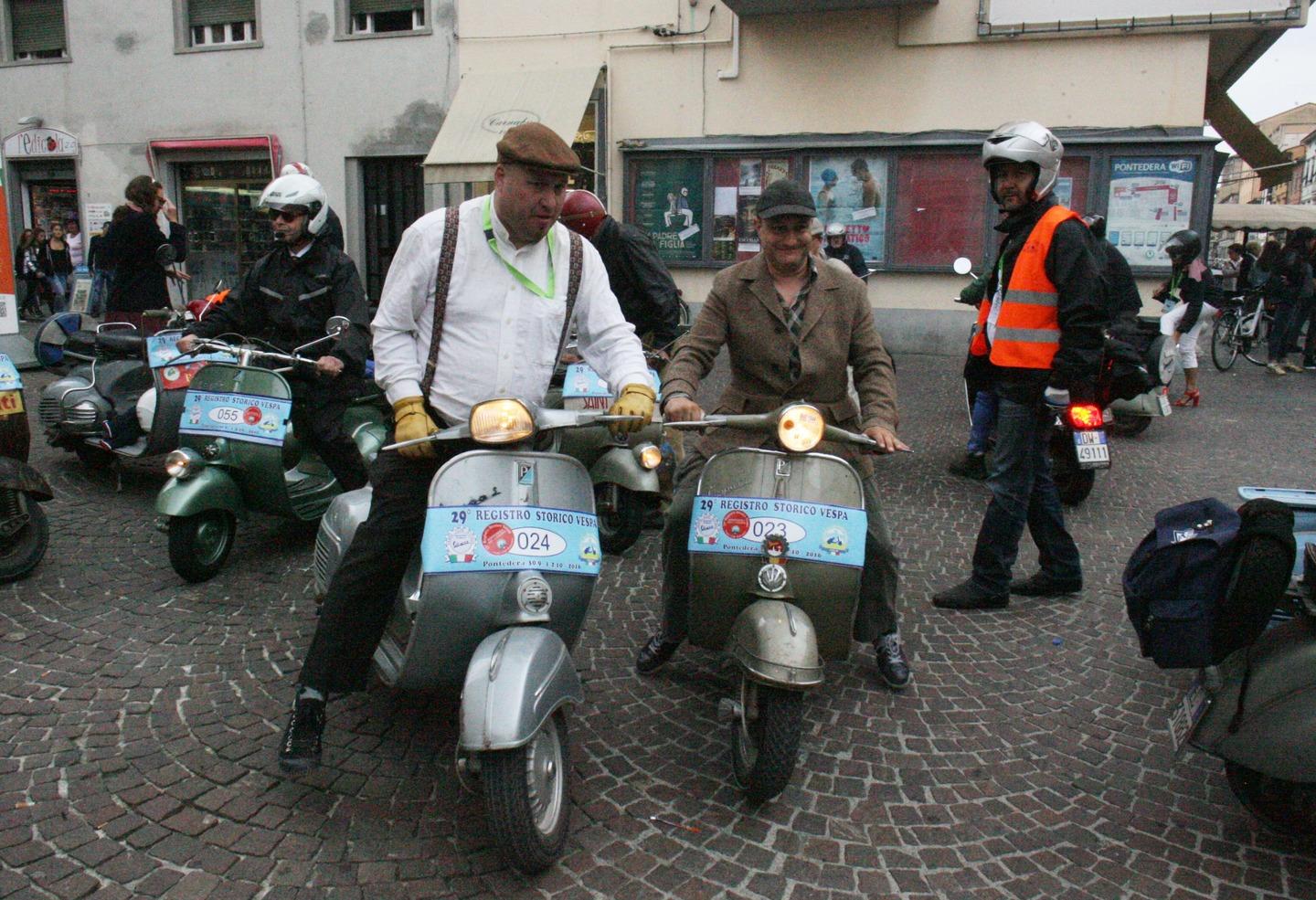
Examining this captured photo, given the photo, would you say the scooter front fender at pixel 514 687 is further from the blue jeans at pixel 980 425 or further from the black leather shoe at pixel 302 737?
the blue jeans at pixel 980 425

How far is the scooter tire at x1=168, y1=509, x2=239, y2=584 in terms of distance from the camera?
4.54 metres

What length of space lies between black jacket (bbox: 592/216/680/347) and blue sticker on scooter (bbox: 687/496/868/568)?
8.53 feet

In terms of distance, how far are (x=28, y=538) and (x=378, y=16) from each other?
550 inches

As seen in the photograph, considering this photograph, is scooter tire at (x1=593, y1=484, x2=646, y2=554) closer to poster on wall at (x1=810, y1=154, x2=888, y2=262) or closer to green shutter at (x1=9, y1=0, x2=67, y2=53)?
poster on wall at (x1=810, y1=154, x2=888, y2=262)

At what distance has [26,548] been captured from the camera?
4.59 metres

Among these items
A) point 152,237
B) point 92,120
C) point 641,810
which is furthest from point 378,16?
point 641,810

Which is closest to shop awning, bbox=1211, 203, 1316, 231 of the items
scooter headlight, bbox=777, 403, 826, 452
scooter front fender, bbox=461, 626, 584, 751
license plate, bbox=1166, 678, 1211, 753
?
license plate, bbox=1166, 678, 1211, 753

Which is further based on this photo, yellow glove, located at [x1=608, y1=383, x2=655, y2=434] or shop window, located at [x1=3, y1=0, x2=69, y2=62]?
shop window, located at [x1=3, y1=0, x2=69, y2=62]

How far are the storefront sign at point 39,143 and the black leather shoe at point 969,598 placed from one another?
61.7ft

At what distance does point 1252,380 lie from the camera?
12508 millimetres

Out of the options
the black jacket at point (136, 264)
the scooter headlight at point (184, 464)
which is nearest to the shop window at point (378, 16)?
the black jacket at point (136, 264)

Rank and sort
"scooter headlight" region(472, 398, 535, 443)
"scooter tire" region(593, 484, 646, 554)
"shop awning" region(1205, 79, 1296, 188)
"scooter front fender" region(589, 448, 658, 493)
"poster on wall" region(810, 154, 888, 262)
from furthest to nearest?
"shop awning" region(1205, 79, 1296, 188), "poster on wall" region(810, 154, 888, 262), "scooter tire" region(593, 484, 646, 554), "scooter front fender" region(589, 448, 658, 493), "scooter headlight" region(472, 398, 535, 443)

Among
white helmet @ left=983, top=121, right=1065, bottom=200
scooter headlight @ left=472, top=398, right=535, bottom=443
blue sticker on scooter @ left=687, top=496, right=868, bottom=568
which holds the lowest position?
blue sticker on scooter @ left=687, top=496, right=868, bottom=568

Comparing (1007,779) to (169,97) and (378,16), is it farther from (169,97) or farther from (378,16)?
(169,97)
